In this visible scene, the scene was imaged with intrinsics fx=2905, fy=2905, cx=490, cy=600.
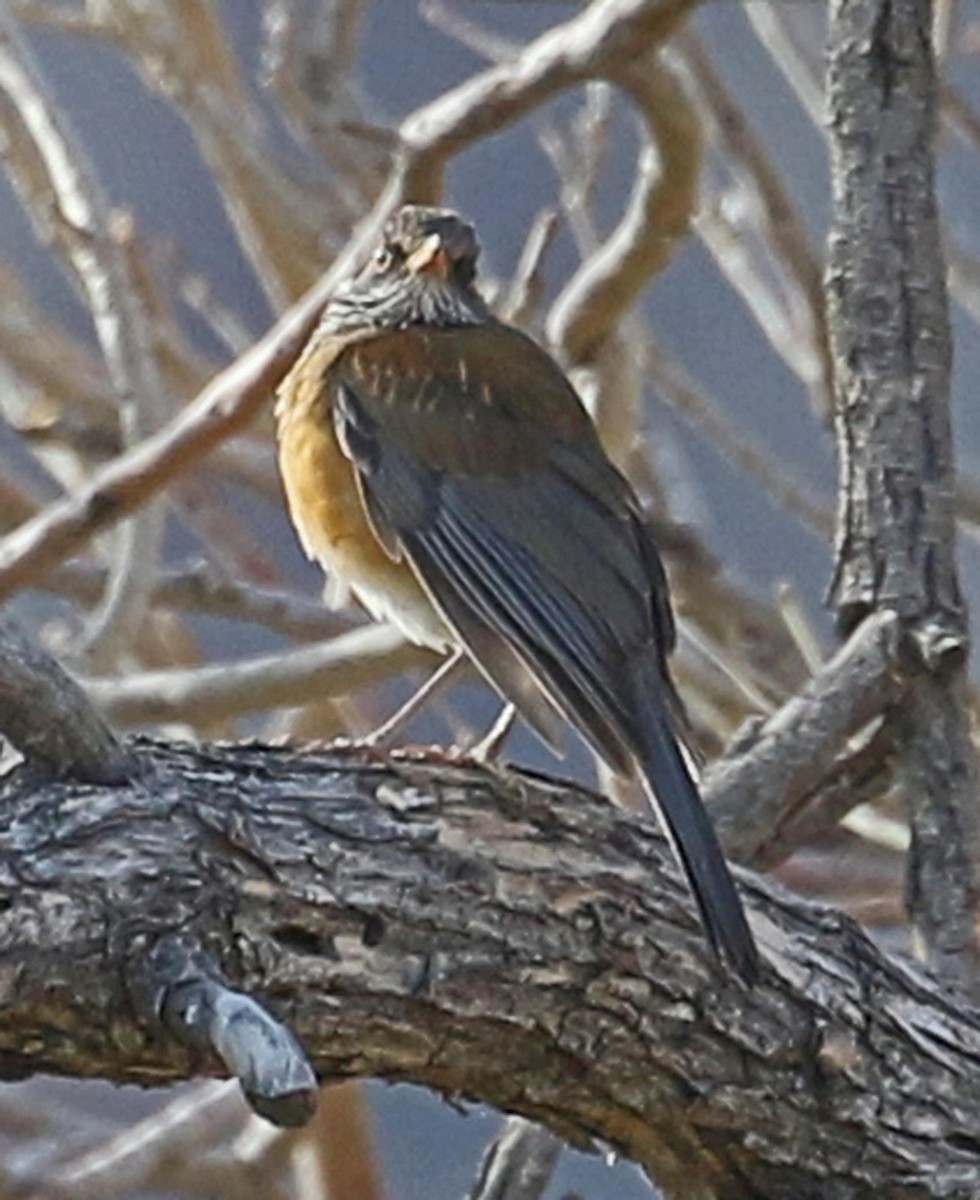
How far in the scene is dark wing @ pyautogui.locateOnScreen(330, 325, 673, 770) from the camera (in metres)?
3.78

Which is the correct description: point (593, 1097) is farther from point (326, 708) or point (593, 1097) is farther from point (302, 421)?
point (326, 708)

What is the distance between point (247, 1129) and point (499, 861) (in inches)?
95.7

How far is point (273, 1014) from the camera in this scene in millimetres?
2732

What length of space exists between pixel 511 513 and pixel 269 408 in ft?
4.20

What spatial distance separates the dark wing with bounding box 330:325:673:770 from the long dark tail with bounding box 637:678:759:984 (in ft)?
0.35

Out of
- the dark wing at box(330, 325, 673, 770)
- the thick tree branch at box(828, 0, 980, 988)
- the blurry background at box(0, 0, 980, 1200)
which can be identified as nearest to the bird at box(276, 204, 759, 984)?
the dark wing at box(330, 325, 673, 770)

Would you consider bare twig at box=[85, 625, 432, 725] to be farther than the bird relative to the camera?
Yes

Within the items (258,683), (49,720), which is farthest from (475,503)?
(49,720)

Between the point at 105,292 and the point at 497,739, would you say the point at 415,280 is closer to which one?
the point at 105,292

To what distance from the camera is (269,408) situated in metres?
5.40

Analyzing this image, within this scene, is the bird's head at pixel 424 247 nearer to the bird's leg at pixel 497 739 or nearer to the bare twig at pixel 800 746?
the bird's leg at pixel 497 739

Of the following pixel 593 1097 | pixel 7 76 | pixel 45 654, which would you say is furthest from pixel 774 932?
pixel 7 76

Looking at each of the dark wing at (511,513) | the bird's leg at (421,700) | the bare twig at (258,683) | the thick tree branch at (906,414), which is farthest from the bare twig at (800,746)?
the bare twig at (258,683)

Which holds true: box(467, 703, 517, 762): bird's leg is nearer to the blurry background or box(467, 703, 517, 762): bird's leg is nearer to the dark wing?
the dark wing
